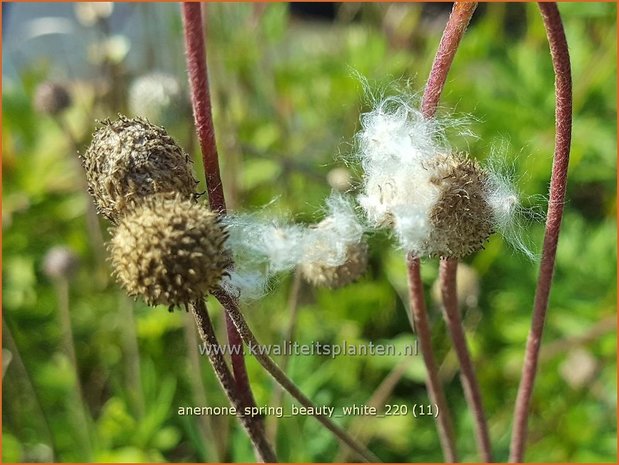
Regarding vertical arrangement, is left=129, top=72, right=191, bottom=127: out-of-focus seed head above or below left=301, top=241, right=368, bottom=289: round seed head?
above

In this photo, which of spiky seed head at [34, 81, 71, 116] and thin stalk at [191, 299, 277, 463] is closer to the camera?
thin stalk at [191, 299, 277, 463]

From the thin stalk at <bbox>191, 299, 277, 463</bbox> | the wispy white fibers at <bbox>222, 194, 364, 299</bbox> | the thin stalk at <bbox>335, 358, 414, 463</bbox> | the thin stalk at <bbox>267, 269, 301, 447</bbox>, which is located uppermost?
the wispy white fibers at <bbox>222, 194, 364, 299</bbox>

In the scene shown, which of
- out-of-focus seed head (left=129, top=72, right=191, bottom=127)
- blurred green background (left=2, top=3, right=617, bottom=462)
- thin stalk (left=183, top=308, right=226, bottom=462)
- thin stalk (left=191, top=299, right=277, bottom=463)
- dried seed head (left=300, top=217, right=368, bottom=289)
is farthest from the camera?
out-of-focus seed head (left=129, top=72, right=191, bottom=127)

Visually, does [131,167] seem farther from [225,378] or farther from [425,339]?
[425,339]

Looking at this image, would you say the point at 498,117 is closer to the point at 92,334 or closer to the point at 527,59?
the point at 527,59

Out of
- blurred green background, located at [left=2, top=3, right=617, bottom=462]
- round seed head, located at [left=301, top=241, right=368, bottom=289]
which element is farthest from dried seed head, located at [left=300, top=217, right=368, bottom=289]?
blurred green background, located at [left=2, top=3, right=617, bottom=462]

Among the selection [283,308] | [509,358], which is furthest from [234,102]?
[509,358]

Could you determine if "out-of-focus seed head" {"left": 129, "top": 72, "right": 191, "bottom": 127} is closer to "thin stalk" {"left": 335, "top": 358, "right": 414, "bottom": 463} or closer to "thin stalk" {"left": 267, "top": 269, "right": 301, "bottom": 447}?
"thin stalk" {"left": 267, "top": 269, "right": 301, "bottom": 447}

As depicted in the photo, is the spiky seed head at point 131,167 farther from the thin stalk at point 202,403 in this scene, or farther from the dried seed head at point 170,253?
the thin stalk at point 202,403
